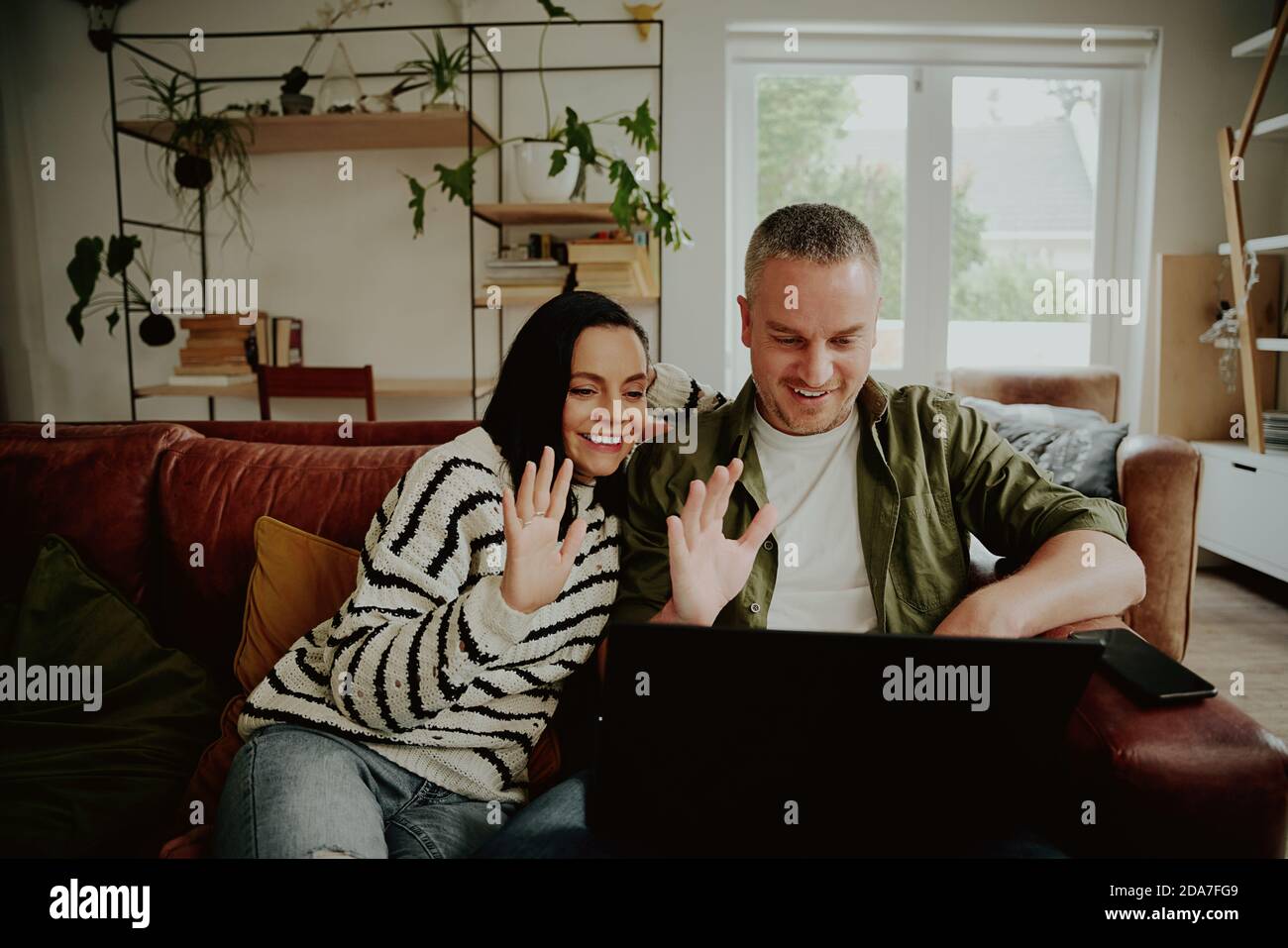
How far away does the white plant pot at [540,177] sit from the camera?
10.9 ft

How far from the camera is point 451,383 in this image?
350 cm

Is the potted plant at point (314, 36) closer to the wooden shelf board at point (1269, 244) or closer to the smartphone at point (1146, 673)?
the smartphone at point (1146, 673)

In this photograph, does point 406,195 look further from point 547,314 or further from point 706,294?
point 547,314

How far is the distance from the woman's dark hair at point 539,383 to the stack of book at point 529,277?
215cm

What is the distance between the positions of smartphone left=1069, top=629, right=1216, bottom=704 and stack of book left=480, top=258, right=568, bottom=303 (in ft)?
8.44

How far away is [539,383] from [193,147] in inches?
125

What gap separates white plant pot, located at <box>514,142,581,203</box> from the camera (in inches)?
131

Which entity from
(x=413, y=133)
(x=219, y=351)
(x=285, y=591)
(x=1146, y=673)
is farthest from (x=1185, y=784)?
(x=219, y=351)

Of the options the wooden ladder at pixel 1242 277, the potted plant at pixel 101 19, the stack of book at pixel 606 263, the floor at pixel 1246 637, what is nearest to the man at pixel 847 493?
the floor at pixel 1246 637

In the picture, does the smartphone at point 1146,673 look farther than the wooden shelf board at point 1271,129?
No

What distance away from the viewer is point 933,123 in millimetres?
3816

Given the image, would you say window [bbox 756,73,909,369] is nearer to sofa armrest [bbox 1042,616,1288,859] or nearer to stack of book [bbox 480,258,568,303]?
stack of book [bbox 480,258,568,303]
